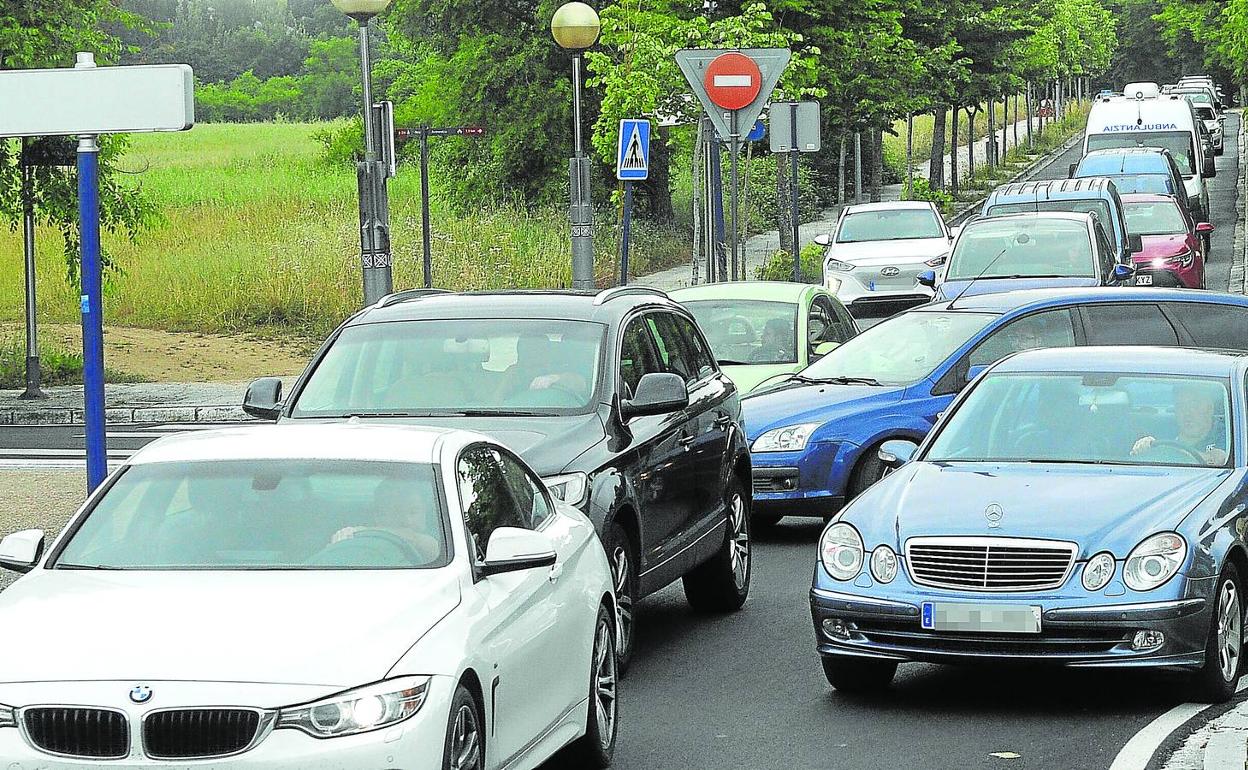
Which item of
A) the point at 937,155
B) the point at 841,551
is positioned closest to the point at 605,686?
the point at 841,551

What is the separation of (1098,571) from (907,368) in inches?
225

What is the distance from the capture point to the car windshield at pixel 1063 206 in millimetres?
26047

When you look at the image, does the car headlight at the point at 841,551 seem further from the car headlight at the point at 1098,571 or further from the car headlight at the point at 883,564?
the car headlight at the point at 1098,571

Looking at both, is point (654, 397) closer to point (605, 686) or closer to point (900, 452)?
point (900, 452)

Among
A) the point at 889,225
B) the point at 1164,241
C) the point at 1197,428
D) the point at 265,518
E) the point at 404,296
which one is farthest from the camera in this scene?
the point at 889,225

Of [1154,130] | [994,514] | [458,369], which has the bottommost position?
[994,514]

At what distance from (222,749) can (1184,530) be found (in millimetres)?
4443

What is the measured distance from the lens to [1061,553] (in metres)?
7.91

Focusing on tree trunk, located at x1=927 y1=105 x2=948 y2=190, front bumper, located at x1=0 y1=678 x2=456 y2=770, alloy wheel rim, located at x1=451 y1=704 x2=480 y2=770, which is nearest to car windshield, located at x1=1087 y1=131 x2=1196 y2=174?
tree trunk, located at x1=927 y1=105 x2=948 y2=190

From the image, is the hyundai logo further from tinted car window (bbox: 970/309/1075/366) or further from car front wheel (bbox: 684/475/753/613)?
tinted car window (bbox: 970/309/1075/366)

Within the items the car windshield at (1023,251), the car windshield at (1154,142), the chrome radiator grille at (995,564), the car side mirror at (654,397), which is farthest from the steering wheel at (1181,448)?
the car windshield at (1154,142)

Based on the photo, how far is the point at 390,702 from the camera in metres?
5.23

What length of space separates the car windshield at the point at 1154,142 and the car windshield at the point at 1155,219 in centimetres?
1350

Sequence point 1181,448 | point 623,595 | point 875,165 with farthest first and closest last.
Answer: point 875,165, point 1181,448, point 623,595
